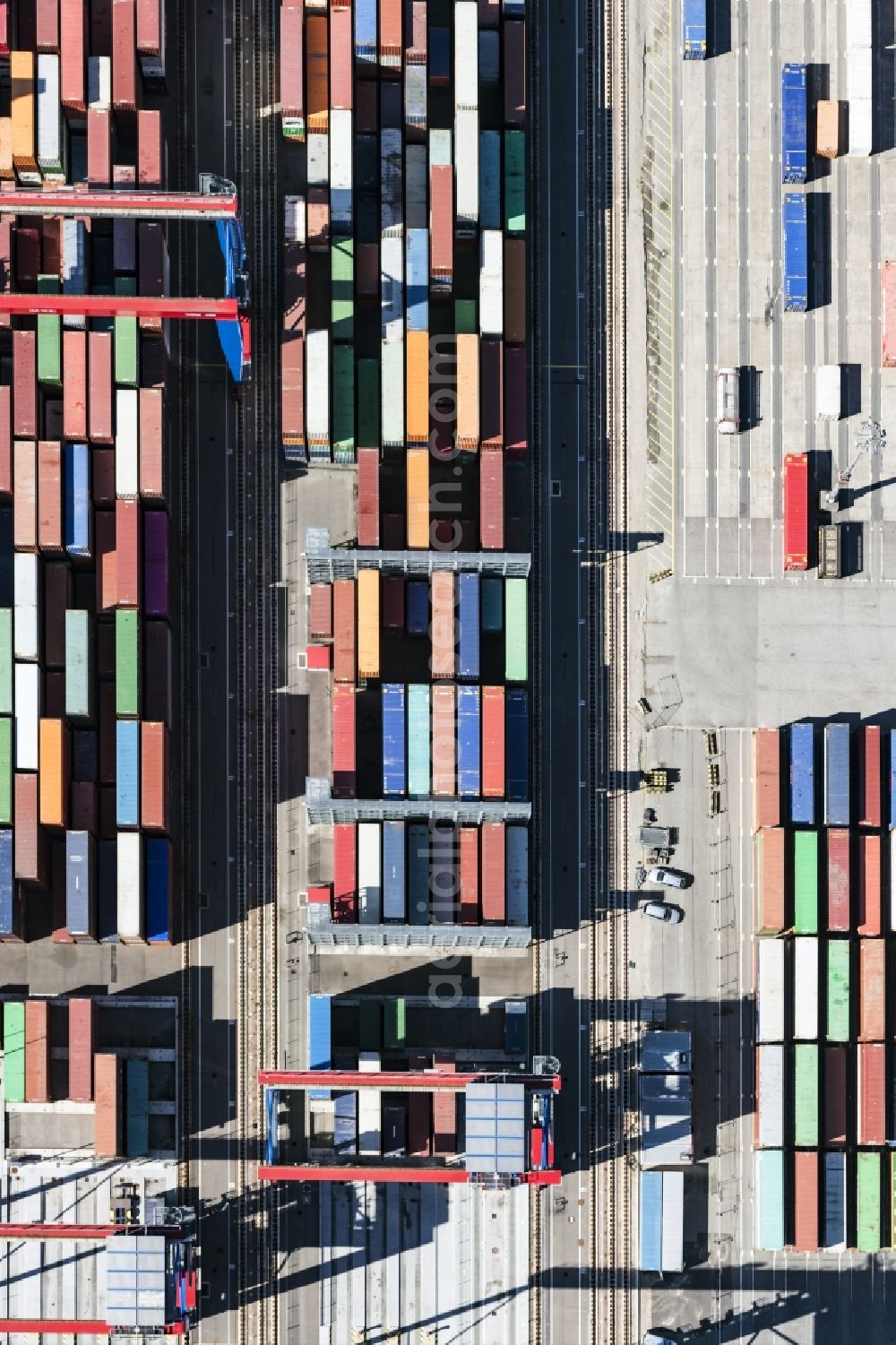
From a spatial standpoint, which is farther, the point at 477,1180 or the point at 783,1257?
the point at 783,1257

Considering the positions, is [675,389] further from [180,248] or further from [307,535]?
[180,248]

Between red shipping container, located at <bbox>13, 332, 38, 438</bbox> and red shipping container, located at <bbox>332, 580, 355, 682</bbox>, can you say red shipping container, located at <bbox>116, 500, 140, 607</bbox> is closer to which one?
red shipping container, located at <bbox>13, 332, 38, 438</bbox>

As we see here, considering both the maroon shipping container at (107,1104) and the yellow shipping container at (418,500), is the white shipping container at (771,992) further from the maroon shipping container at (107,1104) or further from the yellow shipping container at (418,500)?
the maroon shipping container at (107,1104)

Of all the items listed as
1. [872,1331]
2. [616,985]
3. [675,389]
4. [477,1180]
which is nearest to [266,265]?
[675,389]

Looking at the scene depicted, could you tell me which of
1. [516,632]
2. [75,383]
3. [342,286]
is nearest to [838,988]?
[516,632]

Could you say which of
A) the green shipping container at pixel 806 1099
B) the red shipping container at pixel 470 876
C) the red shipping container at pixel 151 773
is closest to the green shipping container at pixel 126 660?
the red shipping container at pixel 151 773

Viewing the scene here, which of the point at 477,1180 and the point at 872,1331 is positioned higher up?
the point at 477,1180

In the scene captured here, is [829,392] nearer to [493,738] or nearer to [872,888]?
[493,738]
